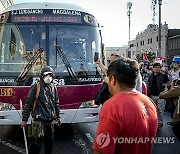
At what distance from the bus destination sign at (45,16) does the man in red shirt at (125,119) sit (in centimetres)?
503

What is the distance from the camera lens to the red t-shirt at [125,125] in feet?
6.93

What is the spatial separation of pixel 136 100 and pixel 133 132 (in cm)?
22

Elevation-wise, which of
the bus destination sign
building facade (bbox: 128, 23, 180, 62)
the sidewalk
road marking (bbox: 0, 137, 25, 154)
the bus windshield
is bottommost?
the sidewalk

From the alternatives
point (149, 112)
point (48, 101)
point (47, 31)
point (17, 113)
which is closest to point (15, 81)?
point (17, 113)

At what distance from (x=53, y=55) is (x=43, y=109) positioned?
213 cm

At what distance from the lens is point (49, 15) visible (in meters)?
7.21

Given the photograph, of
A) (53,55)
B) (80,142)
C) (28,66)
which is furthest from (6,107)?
(80,142)

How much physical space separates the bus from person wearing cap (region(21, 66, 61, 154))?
5.01ft

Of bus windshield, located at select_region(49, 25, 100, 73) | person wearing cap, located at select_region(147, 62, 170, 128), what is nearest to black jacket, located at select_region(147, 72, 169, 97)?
person wearing cap, located at select_region(147, 62, 170, 128)

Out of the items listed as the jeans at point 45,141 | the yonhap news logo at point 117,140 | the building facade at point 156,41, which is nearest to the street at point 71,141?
the jeans at point 45,141

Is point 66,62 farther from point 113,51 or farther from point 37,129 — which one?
point 113,51

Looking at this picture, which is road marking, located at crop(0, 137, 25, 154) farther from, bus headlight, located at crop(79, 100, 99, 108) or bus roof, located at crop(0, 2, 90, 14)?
bus roof, located at crop(0, 2, 90, 14)

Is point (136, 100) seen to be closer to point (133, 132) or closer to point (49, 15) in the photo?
point (133, 132)

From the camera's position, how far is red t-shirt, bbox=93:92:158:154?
6.93 ft
